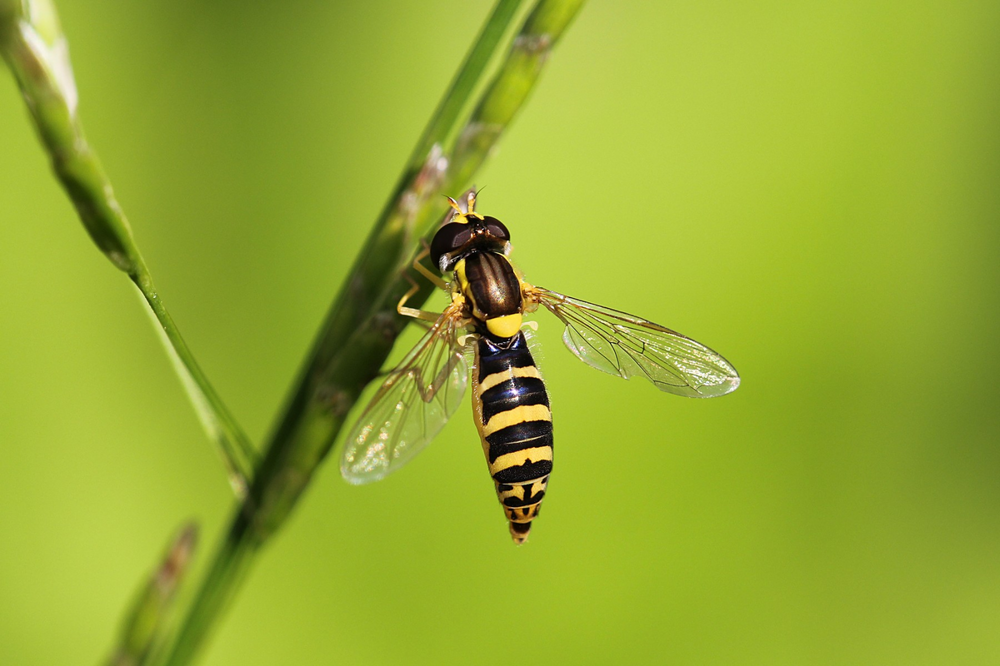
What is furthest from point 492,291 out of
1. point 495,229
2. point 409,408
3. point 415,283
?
point 415,283

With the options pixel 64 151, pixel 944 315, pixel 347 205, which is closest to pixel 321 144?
pixel 347 205

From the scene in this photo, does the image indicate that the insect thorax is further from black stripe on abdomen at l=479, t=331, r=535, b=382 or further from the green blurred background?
the green blurred background

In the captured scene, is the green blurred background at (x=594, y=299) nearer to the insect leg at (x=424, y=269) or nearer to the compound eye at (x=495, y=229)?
the compound eye at (x=495, y=229)

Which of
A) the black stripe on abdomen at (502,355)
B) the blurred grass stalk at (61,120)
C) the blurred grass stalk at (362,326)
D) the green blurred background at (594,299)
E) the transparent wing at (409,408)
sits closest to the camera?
the blurred grass stalk at (61,120)

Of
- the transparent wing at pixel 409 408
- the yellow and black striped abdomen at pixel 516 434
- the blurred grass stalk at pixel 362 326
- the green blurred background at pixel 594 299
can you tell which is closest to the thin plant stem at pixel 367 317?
the blurred grass stalk at pixel 362 326

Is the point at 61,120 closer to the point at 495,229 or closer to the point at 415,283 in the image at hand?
the point at 415,283
